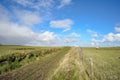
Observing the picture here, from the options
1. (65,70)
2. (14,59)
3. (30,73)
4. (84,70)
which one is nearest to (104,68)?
(84,70)

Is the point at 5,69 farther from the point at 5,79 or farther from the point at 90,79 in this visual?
the point at 90,79

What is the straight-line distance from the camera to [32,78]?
15.8 metres

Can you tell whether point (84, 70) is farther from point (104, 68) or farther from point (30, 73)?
point (104, 68)

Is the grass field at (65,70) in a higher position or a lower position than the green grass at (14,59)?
lower

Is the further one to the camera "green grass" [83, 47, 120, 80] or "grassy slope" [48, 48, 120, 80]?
"green grass" [83, 47, 120, 80]

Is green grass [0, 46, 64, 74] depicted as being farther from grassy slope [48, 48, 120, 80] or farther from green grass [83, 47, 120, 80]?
green grass [83, 47, 120, 80]

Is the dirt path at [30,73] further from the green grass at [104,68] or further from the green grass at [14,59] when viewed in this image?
the green grass at [104,68]

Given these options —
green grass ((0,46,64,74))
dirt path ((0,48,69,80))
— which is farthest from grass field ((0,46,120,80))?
green grass ((0,46,64,74))

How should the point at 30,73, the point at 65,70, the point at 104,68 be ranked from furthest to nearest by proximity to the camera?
1. the point at 104,68
2. the point at 65,70
3. the point at 30,73

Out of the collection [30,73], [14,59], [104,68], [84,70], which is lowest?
[30,73]

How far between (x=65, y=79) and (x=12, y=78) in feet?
14.7

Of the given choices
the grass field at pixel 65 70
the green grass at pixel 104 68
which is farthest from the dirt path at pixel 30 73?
the green grass at pixel 104 68

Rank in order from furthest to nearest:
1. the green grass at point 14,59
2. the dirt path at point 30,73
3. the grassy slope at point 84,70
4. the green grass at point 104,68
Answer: the green grass at point 14,59 → the green grass at point 104,68 → the grassy slope at point 84,70 → the dirt path at point 30,73

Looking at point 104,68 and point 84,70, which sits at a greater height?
point 84,70
